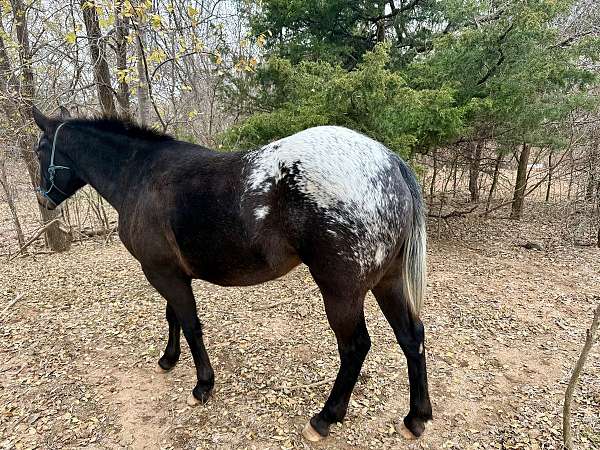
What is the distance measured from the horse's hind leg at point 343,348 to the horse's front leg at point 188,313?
81 centimetres

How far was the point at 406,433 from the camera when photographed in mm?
2221

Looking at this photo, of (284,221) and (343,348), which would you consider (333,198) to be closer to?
(284,221)

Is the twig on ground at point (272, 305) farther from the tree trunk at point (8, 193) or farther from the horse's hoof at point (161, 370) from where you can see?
the tree trunk at point (8, 193)

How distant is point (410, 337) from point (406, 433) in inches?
25.3

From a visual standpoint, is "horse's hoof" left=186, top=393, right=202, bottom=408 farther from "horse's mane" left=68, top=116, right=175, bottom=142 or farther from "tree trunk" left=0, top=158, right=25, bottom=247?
"tree trunk" left=0, top=158, right=25, bottom=247

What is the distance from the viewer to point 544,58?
4.57 meters

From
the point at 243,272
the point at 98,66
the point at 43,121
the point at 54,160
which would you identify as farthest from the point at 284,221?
the point at 98,66

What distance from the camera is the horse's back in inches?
70.2

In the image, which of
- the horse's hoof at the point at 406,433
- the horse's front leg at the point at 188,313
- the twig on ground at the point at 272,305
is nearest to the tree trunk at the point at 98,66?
the twig on ground at the point at 272,305

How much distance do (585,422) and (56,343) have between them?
172 inches

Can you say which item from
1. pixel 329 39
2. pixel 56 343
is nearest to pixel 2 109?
pixel 56 343

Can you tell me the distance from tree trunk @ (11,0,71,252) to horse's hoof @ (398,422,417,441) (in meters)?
5.90

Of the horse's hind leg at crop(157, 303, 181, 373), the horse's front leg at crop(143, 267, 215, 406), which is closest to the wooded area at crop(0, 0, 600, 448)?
the horse's front leg at crop(143, 267, 215, 406)

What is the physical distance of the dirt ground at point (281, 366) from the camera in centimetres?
225
